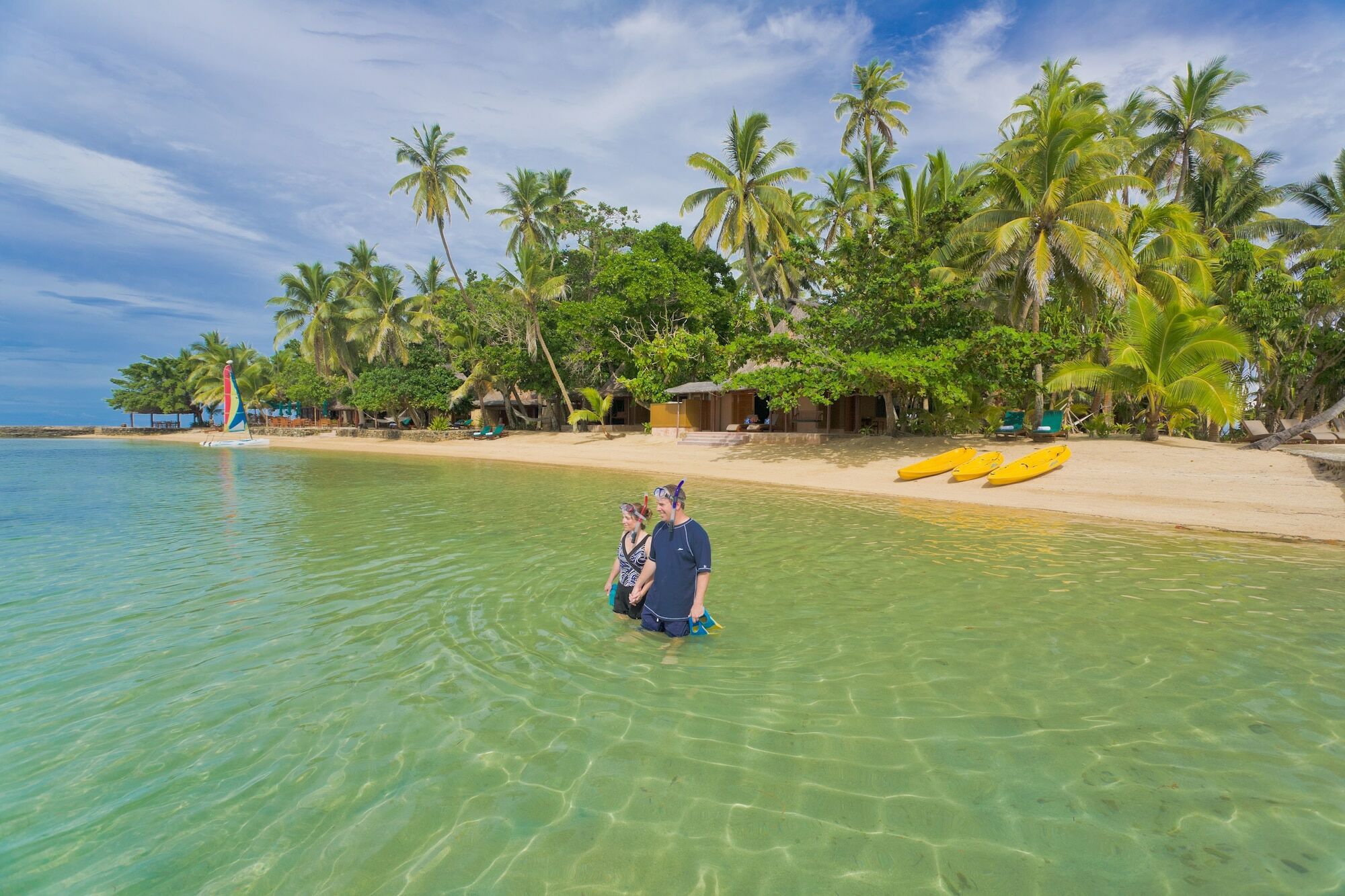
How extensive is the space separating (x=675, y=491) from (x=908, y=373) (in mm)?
15402

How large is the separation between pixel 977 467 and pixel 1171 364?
273 inches

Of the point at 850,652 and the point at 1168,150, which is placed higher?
the point at 1168,150

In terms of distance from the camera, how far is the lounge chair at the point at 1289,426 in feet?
62.3

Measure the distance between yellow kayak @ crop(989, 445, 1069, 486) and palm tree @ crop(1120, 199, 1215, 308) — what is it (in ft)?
31.0

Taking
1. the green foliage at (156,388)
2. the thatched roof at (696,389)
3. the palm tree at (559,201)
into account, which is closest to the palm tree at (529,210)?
the palm tree at (559,201)

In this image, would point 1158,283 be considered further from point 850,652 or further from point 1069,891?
point 1069,891

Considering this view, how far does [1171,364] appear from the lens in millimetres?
17609

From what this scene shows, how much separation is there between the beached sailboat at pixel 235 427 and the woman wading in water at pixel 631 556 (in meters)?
40.3

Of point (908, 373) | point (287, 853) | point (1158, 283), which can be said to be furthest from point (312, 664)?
point (1158, 283)

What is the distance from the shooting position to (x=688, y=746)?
3701mm

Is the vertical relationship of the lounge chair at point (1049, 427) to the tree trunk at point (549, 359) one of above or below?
below

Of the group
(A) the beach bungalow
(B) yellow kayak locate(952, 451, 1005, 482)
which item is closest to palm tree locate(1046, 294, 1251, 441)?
(B) yellow kayak locate(952, 451, 1005, 482)

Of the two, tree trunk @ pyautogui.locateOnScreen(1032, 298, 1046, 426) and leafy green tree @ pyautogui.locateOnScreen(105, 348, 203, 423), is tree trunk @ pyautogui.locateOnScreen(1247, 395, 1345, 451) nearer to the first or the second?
tree trunk @ pyautogui.locateOnScreen(1032, 298, 1046, 426)

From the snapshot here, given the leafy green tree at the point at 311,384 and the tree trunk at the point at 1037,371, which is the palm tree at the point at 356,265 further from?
the tree trunk at the point at 1037,371
